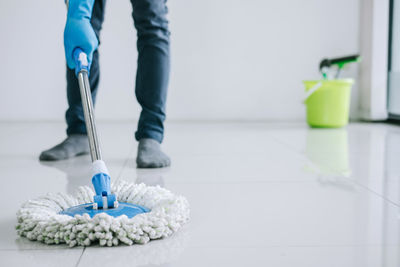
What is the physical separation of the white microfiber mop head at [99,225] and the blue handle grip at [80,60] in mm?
241

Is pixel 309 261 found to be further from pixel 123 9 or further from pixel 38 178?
pixel 123 9

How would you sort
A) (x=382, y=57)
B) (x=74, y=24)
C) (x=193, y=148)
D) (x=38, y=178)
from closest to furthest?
(x=74, y=24)
(x=38, y=178)
(x=193, y=148)
(x=382, y=57)

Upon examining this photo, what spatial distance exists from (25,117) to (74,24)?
2588 millimetres

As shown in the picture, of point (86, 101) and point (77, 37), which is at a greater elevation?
point (77, 37)

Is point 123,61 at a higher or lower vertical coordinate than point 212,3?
lower

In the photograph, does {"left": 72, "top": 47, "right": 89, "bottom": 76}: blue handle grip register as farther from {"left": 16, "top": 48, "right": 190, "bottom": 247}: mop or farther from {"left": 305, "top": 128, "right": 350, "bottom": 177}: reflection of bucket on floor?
{"left": 305, "top": 128, "right": 350, "bottom": 177}: reflection of bucket on floor

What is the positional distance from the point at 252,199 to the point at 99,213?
15.2 inches

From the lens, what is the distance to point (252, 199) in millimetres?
984

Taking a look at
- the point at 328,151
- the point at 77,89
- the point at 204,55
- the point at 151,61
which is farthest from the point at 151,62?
the point at 204,55

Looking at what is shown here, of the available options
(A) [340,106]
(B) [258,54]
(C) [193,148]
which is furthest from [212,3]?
(C) [193,148]

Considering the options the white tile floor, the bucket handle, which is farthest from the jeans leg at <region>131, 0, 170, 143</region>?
the bucket handle

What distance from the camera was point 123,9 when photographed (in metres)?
3.21

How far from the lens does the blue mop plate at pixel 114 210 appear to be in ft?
2.44

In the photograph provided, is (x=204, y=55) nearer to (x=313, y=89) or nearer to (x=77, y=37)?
(x=313, y=89)
